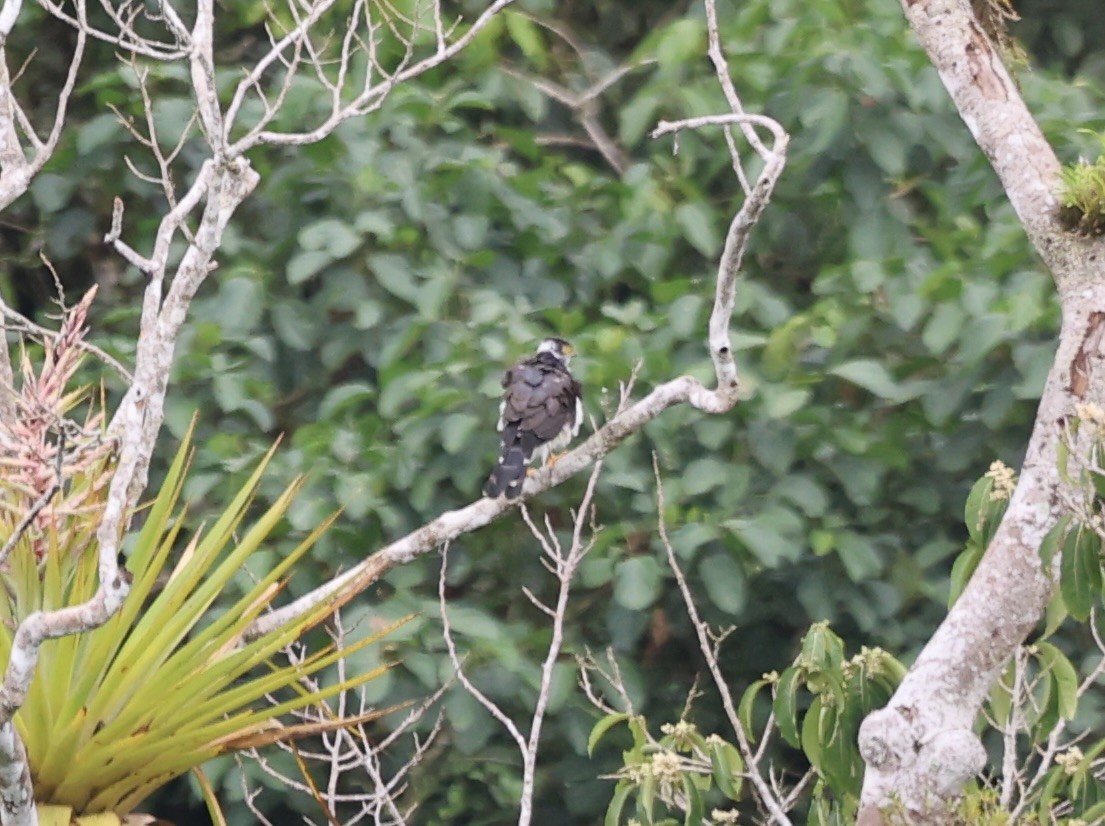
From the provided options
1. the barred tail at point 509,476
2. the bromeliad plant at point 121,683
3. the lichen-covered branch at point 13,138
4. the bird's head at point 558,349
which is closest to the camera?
the lichen-covered branch at point 13,138

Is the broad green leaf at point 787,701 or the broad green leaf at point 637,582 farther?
the broad green leaf at point 637,582

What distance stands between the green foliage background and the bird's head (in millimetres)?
49


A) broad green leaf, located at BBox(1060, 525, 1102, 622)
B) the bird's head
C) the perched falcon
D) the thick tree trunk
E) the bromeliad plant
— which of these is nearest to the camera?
broad green leaf, located at BBox(1060, 525, 1102, 622)

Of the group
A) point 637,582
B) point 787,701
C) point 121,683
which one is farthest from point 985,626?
point 121,683

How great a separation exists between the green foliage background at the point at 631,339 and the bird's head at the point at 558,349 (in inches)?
1.9

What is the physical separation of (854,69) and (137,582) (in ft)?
8.22

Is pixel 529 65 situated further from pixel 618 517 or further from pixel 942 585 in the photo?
pixel 942 585

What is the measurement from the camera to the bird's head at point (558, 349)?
5012 millimetres

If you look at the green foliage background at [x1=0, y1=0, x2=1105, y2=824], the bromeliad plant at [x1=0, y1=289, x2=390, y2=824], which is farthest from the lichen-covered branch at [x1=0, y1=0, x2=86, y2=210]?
the green foliage background at [x1=0, y1=0, x2=1105, y2=824]

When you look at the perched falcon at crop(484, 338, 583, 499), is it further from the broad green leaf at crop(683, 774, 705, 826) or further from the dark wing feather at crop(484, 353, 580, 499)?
the broad green leaf at crop(683, 774, 705, 826)

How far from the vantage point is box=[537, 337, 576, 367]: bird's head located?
5.01m

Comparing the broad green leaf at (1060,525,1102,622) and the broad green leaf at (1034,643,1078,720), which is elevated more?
the broad green leaf at (1060,525,1102,622)

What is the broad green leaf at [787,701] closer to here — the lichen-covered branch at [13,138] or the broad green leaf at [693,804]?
the broad green leaf at [693,804]

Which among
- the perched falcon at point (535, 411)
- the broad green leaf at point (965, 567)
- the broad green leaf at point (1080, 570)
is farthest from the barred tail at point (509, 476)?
the broad green leaf at point (1080, 570)
